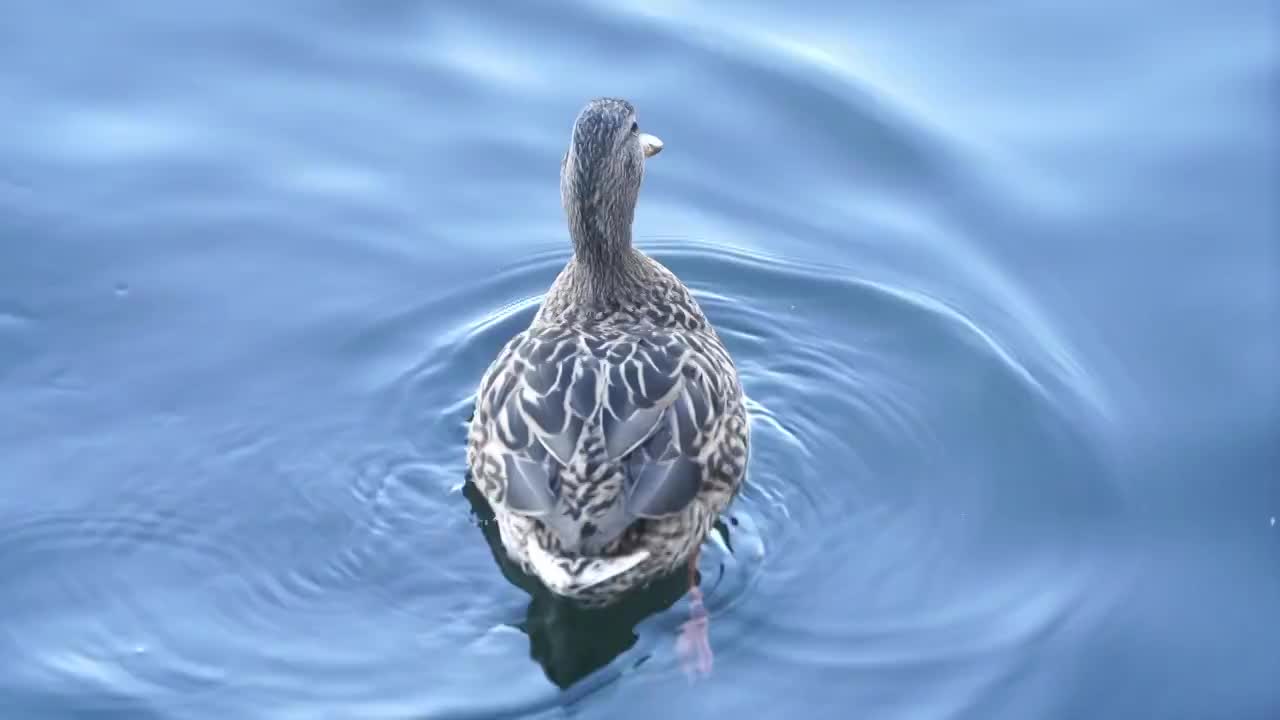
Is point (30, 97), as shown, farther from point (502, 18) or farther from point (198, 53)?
point (502, 18)

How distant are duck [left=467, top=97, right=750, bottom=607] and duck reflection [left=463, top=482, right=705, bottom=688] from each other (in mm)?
76

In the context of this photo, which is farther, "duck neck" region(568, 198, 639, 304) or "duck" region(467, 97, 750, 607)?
"duck neck" region(568, 198, 639, 304)

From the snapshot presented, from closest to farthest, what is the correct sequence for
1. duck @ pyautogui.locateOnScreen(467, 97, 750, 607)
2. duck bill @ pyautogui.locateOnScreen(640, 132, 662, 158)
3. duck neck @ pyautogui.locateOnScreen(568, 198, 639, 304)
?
duck @ pyautogui.locateOnScreen(467, 97, 750, 607) < duck neck @ pyautogui.locateOnScreen(568, 198, 639, 304) < duck bill @ pyautogui.locateOnScreen(640, 132, 662, 158)

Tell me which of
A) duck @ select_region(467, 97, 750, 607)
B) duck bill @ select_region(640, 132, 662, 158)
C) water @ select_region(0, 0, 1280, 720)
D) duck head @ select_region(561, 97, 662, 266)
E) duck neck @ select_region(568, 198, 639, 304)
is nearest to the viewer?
duck @ select_region(467, 97, 750, 607)

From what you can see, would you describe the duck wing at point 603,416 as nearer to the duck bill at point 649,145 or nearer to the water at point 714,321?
the water at point 714,321

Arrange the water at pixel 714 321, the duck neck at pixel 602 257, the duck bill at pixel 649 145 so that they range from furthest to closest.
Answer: the duck bill at pixel 649 145 → the duck neck at pixel 602 257 → the water at pixel 714 321

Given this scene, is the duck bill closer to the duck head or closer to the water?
the duck head

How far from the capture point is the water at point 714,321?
286 inches

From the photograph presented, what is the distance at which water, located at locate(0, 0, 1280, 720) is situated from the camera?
7254 millimetres

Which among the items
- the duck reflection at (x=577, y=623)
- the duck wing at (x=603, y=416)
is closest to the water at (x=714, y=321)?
the duck reflection at (x=577, y=623)

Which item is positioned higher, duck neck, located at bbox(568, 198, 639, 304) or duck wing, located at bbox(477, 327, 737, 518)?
duck neck, located at bbox(568, 198, 639, 304)

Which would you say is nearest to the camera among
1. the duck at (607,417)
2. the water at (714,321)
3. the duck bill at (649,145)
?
the duck at (607,417)

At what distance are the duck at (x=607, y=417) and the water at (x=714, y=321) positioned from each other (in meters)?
0.34

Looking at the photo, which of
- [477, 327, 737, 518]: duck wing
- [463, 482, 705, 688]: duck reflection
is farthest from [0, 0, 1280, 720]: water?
[477, 327, 737, 518]: duck wing
